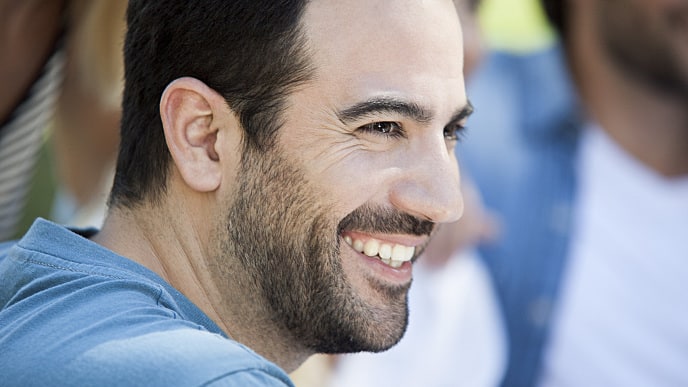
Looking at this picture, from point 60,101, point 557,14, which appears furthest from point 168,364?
point 557,14

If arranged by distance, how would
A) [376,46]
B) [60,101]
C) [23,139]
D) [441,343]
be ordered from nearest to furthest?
[376,46], [23,139], [60,101], [441,343]

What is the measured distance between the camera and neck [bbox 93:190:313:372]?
2057mm

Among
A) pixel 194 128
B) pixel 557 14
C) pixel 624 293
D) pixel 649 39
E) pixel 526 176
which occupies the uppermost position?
pixel 194 128

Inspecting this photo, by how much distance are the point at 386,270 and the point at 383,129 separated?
0.89 ft

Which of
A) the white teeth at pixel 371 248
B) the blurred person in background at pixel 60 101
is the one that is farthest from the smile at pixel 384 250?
the blurred person in background at pixel 60 101

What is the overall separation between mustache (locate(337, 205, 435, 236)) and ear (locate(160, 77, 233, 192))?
0.87ft

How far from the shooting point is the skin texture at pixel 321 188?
2016mm

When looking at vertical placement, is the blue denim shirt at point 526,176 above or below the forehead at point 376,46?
below

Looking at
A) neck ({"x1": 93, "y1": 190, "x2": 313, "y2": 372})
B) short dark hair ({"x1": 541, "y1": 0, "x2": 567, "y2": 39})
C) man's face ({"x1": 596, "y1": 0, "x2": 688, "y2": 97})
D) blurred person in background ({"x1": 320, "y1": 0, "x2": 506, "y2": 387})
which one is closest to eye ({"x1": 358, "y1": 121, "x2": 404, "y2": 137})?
neck ({"x1": 93, "y1": 190, "x2": 313, "y2": 372})

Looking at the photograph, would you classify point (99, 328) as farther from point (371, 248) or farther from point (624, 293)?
point (624, 293)

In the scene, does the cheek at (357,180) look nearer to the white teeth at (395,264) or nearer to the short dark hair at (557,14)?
the white teeth at (395,264)

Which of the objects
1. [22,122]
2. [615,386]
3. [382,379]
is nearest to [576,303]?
[615,386]

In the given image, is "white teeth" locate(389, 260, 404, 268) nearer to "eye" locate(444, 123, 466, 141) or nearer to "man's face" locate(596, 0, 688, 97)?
"eye" locate(444, 123, 466, 141)

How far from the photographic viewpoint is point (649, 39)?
4422 millimetres
